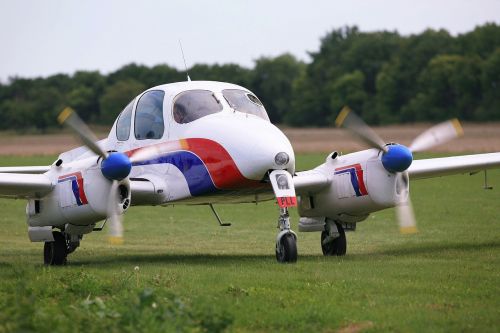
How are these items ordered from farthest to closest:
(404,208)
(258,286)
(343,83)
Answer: (343,83)
(404,208)
(258,286)

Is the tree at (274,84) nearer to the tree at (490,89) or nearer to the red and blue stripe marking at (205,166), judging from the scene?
the tree at (490,89)

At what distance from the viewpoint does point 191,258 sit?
19844mm

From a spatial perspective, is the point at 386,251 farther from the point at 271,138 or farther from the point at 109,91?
the point at 109,91

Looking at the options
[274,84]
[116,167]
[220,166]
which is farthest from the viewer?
[274,84]

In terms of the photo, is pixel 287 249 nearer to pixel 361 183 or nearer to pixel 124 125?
pixel 361 183

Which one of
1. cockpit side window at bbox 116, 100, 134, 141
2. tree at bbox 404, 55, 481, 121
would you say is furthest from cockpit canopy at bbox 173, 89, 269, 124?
tree at bbox 404, 55, 481, 121

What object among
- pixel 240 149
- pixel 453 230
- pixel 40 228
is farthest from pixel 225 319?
pixel 453 230

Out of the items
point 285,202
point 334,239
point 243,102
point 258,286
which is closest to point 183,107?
point 243,102

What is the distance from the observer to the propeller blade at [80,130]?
691 inches

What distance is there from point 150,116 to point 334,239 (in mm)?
4263

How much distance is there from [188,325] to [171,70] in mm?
70813

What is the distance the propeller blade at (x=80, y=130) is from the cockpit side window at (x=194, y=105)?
6.46ft

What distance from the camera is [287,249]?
→ 17.5 m

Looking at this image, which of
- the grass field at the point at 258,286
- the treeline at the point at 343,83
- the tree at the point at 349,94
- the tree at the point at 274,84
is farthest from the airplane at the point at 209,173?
the tree at the point at 274,84
